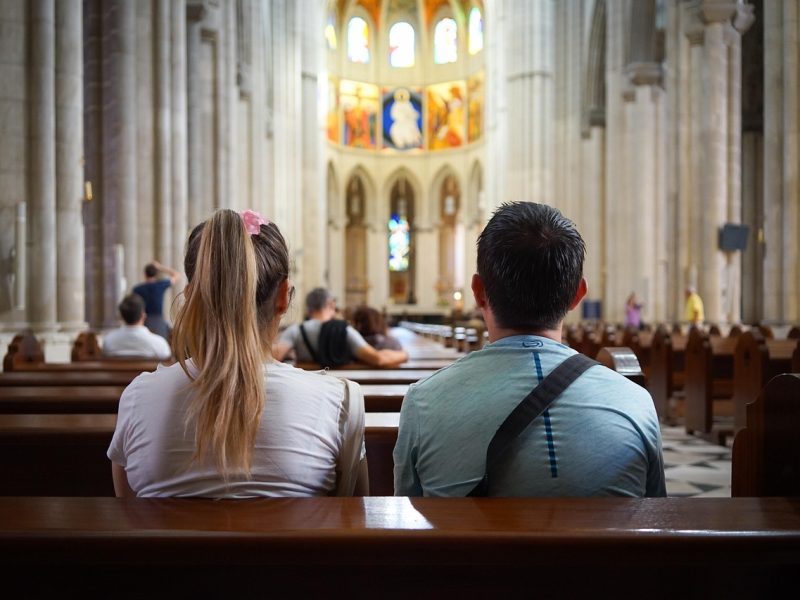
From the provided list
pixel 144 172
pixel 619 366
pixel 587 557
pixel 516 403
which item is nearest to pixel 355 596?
pixel 587 557

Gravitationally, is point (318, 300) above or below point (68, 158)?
below

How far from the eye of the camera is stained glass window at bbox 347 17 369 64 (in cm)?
4344

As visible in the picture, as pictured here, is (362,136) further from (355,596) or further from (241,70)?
(355,596)

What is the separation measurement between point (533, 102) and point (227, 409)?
2852 centimetres

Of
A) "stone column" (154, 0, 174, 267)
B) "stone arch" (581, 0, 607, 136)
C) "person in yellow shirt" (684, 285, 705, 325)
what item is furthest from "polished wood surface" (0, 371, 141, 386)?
"stone arch" (581, 0, 607, 136)

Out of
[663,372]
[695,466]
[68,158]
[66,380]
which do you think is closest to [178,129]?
[68,158]

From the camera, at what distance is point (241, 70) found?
22.0m

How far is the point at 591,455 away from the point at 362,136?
42777mm

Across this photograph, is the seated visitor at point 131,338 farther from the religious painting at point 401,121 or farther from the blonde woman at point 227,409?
the religious painting at point 401,121

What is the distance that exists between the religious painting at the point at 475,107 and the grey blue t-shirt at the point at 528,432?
4010 cm

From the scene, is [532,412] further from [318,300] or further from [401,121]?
[401,121]

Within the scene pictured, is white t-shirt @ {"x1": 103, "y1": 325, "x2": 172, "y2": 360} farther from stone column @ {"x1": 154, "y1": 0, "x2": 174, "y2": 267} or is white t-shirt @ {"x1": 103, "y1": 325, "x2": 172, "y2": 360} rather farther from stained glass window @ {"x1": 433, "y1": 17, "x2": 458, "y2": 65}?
stained glass window @ {"x1": 433, "y1": 17, "x2": 458, "y2": 65}

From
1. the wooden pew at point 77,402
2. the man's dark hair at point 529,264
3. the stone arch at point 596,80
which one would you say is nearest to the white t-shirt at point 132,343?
the wooden pew at point 77,402

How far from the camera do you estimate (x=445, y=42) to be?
43.6m
